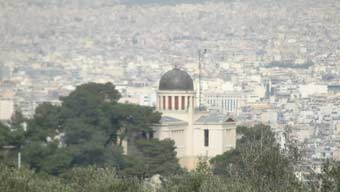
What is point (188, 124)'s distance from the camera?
60031 millimetres

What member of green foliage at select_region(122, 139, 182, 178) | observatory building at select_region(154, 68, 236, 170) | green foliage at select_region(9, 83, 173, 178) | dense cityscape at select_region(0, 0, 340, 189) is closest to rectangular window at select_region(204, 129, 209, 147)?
observatory building at select_region(154, 68, 236, 170)

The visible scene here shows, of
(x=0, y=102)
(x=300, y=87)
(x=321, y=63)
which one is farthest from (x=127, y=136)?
(x=321, y=63)

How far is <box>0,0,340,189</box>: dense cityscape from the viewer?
12031cm

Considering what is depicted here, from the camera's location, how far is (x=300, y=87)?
4855 inches

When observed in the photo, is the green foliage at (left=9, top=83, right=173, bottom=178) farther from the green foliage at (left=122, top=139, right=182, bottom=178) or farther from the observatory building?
the observatory building

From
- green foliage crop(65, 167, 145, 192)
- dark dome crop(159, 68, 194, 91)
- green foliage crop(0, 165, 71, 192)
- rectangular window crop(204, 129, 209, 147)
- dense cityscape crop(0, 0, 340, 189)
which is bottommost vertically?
dense cityscape crop(0, 0, 340, 189)

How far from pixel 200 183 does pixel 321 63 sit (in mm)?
98303

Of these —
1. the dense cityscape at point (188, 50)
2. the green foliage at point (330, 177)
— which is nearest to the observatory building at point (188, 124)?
the green foliage at point (330, 177)

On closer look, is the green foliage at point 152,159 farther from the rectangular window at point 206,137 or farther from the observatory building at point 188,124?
the rectangular window at point 206,137

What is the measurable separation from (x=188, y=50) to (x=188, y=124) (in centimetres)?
8533

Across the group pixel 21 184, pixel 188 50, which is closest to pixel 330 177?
pixel 21 184

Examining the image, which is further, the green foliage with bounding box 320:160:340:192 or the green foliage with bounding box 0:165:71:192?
the green foliage with bounding box 0:165:71:192

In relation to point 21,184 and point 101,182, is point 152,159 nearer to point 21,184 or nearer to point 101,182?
point 101,182

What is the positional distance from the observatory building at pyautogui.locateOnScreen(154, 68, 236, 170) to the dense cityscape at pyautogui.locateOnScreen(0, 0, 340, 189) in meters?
46.2
